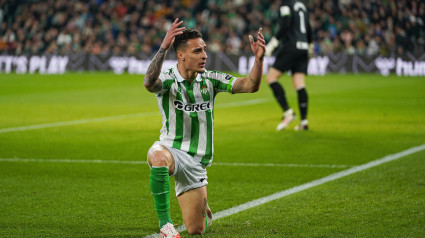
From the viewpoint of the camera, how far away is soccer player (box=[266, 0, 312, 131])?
1188 centimetres

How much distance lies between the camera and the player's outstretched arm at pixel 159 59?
4926 millimetres

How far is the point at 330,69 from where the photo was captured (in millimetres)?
28922

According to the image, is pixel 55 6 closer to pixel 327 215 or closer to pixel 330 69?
pixel 330 69

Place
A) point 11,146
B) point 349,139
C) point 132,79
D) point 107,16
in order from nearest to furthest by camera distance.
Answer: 1. point 11,146
2. point 349,139
3. point 132,79
4. point 107,16

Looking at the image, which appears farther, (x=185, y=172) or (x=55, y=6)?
(x=55, y=6)

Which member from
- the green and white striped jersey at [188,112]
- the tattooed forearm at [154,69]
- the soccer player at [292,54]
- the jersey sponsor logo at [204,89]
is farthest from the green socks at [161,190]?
the soccer player at [292,54]

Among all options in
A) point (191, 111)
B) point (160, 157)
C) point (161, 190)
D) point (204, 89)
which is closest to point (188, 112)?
point (191, 111)

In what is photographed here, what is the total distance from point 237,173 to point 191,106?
8.86 feet

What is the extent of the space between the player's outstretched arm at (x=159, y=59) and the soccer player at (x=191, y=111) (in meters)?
0.04

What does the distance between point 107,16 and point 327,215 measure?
2958 cm

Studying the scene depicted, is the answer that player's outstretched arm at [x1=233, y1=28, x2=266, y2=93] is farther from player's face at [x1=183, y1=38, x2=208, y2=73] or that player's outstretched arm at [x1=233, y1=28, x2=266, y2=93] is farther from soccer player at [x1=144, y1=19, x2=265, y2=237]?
player's face at [x1=183, y1=38, x2=208, y2=73]

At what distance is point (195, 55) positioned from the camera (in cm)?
535

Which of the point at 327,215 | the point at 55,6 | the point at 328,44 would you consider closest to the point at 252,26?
the point at 328,44

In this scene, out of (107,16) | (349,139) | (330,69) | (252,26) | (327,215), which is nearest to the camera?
(327,215)
